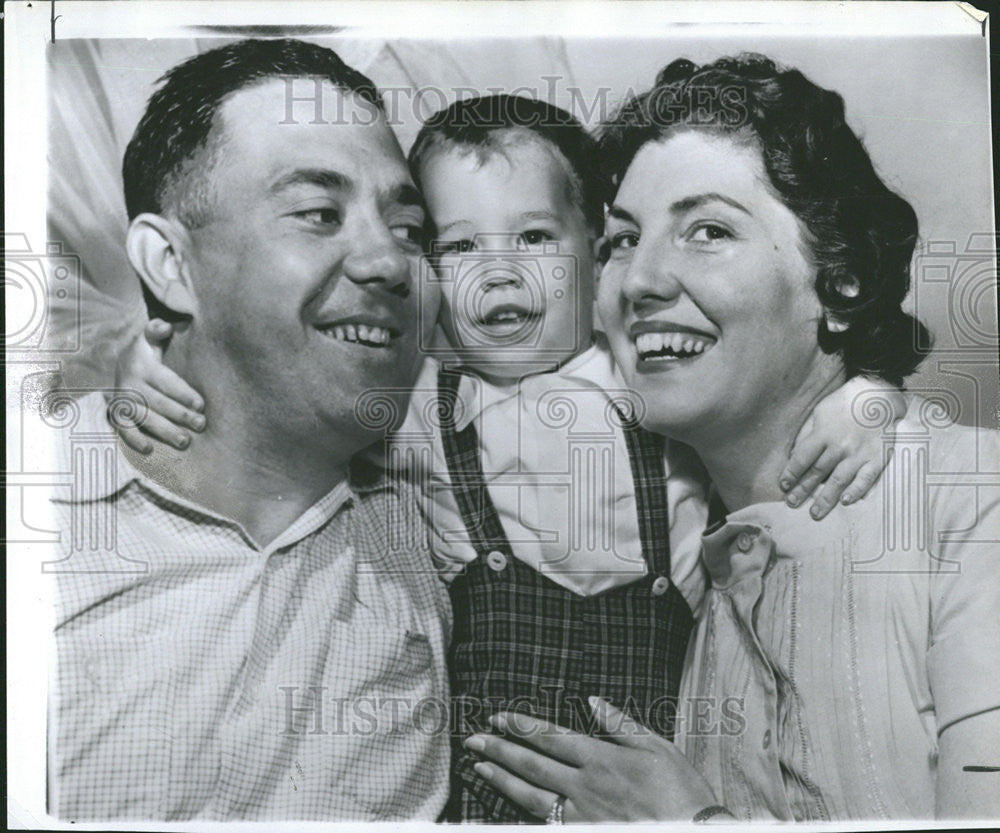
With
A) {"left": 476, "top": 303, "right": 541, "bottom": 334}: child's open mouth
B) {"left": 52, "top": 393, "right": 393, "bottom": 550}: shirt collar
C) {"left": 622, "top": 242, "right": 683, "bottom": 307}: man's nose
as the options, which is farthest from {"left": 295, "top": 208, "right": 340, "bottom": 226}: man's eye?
{"left": 622, "top": 242, "right": 683, "bottom": 307}: man's nose

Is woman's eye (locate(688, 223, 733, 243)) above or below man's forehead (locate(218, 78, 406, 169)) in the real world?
below

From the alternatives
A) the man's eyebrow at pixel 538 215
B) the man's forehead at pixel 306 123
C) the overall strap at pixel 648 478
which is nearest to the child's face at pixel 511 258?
the man's eyebrow at pixel 538 215

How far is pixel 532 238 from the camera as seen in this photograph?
1.98 m

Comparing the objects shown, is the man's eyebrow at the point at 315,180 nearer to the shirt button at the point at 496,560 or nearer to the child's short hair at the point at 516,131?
the child's short hair at the point at 516,131

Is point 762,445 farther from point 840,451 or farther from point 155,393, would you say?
point 155,393

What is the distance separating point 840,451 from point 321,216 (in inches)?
44.7

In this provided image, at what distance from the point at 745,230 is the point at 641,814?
1175 millimetres

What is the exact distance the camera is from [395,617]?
6.43ft

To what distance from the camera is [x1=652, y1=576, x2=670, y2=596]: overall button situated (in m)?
1.97

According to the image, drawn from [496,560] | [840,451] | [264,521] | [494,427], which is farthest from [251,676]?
[840,451]

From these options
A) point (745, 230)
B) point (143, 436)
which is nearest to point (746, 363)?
point (745, 230)

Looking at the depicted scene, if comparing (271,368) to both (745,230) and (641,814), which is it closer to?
(745,230)

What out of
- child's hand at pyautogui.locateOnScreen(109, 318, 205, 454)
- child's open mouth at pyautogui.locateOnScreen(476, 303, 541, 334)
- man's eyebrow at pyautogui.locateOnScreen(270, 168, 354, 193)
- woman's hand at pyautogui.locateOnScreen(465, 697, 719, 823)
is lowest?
woman's hand at pyautogui.locateOnScreen(465, 697, 719, 823)

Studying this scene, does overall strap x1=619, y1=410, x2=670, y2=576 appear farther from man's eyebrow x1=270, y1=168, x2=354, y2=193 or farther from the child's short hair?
man's eyebrow x1=270, y1=168, x2=354, y2=193
